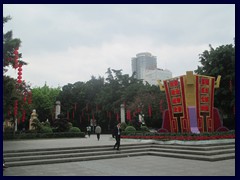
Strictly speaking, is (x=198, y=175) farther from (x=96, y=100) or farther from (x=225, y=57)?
(x=96, y=100)

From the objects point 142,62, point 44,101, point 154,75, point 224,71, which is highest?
point 142,62

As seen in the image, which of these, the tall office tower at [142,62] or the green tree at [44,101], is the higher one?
the tall office tower at [142,62]

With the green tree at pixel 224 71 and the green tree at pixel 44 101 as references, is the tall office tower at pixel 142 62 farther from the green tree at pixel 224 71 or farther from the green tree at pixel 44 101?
the green tree at pixel 224 71

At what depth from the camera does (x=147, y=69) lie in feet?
Result: 198

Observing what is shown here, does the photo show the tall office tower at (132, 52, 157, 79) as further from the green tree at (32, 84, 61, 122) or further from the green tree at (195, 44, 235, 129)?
the green tree at (195, 44, 235, 129)

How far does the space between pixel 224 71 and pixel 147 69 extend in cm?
3653

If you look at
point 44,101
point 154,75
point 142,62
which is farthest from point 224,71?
point 142,62

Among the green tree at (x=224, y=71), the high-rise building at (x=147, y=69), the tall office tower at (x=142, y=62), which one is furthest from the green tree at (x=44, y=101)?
the tall office tower at (x=142, y=62)

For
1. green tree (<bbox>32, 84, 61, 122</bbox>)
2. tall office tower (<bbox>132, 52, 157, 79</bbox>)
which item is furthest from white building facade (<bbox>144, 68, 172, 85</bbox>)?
green tree (<bbox>32, 84, 61, 122</bbox>)

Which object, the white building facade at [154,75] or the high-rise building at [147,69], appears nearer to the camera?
the white building facade at [154,75]

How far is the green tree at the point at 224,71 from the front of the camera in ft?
77.7

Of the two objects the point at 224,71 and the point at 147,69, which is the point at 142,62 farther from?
the point at 224,71

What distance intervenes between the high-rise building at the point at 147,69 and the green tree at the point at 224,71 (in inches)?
1214
